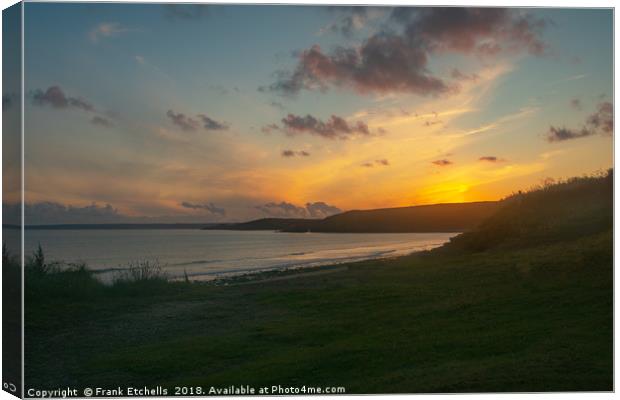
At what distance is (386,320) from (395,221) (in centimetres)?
166

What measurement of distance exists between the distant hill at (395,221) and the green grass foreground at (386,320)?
0.96 feet

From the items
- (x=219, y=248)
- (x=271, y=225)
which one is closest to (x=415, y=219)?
(x=271, y=225)

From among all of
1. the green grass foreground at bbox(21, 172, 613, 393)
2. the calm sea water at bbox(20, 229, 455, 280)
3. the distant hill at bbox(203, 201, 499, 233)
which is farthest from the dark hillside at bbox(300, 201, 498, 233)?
the green grass foreground at bbox(21, 172, 613, 393)

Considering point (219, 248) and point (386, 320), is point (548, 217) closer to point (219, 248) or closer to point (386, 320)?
point (386, 320)

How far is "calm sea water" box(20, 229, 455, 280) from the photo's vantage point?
1045 centimetres

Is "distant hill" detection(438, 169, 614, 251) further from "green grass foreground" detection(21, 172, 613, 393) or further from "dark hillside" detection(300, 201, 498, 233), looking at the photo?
"dark hillside" detection(300, 201, 498, 233)

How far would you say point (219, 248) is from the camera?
1059 cm

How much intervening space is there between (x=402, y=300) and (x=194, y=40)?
4620 mm

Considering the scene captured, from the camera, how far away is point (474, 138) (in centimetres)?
1038

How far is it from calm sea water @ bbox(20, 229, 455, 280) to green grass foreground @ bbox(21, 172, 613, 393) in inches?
9.2

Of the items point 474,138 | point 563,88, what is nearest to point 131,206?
point 474,138

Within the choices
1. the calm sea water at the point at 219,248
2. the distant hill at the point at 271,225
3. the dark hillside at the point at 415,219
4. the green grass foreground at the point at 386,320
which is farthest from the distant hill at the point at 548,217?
the distant hill at the point at 271,225

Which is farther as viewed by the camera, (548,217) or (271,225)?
(548,217)

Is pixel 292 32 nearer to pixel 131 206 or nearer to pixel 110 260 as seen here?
pixel 131 206
